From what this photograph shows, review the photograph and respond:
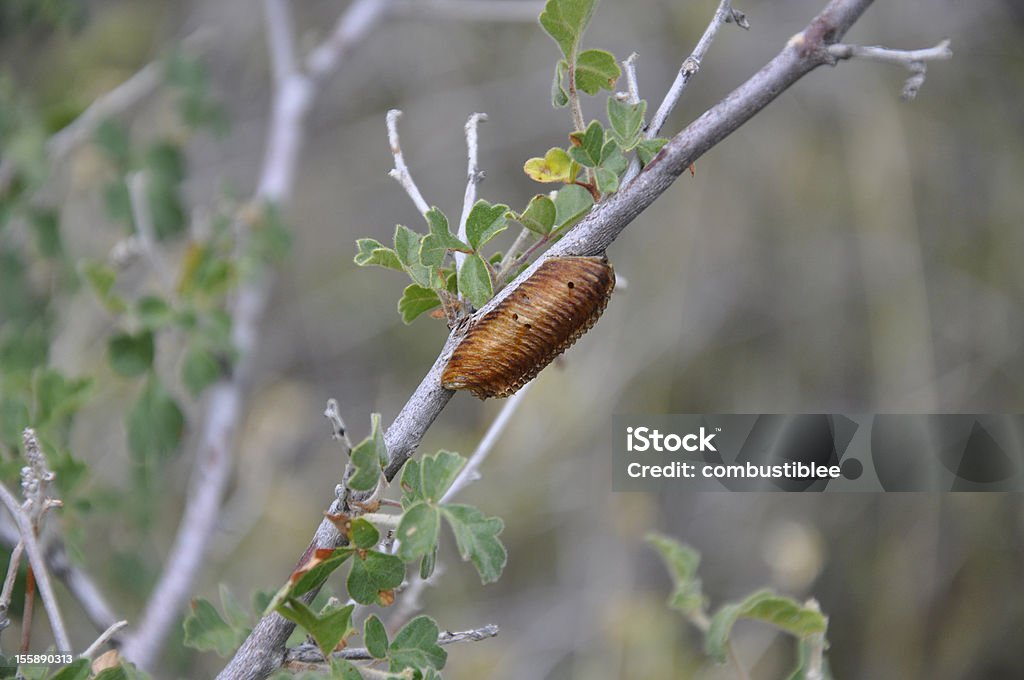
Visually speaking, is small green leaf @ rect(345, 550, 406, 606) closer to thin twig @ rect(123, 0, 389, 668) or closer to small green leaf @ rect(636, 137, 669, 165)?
small green leaf @ rect(636, 137, 669, 165)

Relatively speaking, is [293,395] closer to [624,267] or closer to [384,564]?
[624,267]

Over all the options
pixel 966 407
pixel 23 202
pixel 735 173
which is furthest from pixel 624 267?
pixel 23 202

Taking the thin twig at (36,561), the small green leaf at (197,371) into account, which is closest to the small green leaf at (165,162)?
the small green leaf at (197,371)

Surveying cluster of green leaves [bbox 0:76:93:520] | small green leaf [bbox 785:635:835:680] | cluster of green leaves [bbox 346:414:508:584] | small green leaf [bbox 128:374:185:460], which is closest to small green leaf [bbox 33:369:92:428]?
Answer: cluster of green leaves [bbox 0:76:93:520]

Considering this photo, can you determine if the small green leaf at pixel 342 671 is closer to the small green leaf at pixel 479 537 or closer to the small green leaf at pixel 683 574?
the small green leaf at pixel 479 537

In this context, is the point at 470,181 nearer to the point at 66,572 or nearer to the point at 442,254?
the point at 442,254
